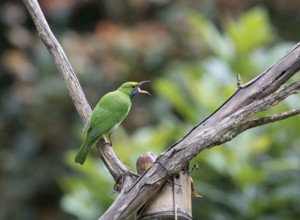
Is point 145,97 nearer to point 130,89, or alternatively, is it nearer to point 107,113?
point 130,89

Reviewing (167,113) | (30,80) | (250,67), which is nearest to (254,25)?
(250,67)

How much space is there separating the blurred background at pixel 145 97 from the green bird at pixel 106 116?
1.35m

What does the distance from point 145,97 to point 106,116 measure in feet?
9.42

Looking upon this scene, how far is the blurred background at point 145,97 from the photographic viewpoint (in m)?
3.81

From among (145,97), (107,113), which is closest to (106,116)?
(107,113)

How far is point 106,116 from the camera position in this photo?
2.33 meters

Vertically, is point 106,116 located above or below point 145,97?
below

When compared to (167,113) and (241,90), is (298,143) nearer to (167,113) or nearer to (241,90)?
(167,113)

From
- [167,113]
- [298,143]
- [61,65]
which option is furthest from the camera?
[167,113]

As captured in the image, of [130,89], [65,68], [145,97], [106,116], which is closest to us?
[65,68]

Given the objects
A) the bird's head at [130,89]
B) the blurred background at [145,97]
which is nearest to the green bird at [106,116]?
the bird's head at [130,89]

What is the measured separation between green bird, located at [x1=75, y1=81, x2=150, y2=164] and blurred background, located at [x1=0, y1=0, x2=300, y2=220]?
1.35m

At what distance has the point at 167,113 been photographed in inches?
194

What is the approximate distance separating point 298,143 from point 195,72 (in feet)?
2.00
